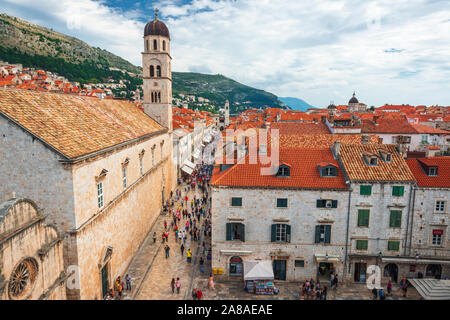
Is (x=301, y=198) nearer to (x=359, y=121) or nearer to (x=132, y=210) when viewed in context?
A: (x=132, y=210)

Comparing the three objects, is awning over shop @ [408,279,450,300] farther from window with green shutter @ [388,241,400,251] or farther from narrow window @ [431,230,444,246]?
narrow window @ [431,230,444,246]

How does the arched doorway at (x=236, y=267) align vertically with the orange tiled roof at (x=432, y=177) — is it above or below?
below

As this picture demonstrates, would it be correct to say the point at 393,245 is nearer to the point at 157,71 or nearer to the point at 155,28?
the point at 157,71

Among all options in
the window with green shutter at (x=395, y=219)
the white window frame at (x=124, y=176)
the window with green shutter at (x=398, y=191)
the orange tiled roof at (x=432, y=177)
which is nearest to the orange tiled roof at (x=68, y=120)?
the white window frame at (x=124, y=176)

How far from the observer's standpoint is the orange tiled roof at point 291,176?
22.8m

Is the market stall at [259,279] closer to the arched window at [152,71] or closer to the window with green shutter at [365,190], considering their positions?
the window with green shutter at [365,190]

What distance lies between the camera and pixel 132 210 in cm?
2661

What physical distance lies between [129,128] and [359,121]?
4080 centimetres

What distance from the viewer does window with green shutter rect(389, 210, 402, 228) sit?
23.0 metres

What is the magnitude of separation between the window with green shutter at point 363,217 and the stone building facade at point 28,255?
20478 millimetres

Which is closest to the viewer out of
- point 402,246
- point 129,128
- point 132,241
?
point 402,246

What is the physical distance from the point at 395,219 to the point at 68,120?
25295mm

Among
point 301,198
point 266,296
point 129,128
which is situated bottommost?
point 266,296
